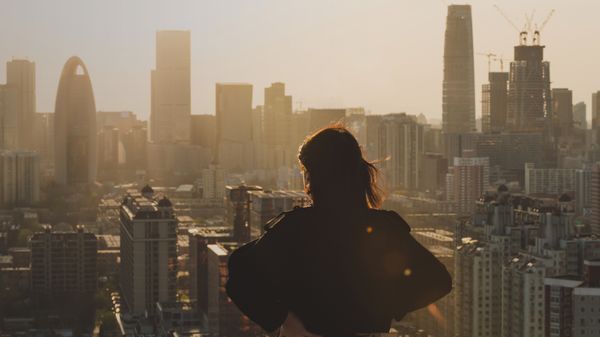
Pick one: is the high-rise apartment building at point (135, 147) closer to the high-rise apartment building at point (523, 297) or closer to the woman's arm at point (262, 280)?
the high-rise apartment building at point (523, 297)

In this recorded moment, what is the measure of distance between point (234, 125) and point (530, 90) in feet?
17.5

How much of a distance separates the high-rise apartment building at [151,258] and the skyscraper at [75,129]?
29.7ft

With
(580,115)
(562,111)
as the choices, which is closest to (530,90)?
(562,111)

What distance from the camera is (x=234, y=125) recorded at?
18.6m

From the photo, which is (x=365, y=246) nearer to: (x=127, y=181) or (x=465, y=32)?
(x=127, y=181)

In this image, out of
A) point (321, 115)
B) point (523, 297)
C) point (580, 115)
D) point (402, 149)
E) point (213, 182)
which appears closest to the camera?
point (523, 297)

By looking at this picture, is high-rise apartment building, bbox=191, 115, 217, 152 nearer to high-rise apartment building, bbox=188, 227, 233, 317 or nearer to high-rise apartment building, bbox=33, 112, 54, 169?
high-rise apartment building, bbox=33, 112, 54, 169

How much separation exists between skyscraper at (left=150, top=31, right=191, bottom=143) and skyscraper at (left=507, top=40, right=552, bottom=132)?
→ 596cm

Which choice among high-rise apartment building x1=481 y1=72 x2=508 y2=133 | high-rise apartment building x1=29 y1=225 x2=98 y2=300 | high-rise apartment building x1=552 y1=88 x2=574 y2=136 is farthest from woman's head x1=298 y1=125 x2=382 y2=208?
high-rise apartment building x1=481 y1=72 x2=508 y2=133

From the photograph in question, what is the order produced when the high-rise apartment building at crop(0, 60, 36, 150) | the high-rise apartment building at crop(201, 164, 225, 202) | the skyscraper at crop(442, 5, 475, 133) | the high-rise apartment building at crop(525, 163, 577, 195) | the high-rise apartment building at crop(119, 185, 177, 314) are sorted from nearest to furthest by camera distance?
the high-rise apartment building at crop(119, 185, 177, 314), the high-rise apartment building at crop(525, 163, 577, 195), the high-rise apartment building at crop(201, 164, 225, 202), the high-rise apartment building at crop(0, 60, 36, 150), the skyscraper at crop(442, 5, 475, 133)

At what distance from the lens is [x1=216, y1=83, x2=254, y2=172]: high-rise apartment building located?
1819 centimetres

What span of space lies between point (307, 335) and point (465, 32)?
21932mm

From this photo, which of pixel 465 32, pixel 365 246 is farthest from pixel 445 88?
pixel 365 246

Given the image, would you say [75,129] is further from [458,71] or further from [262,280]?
[262,280]
